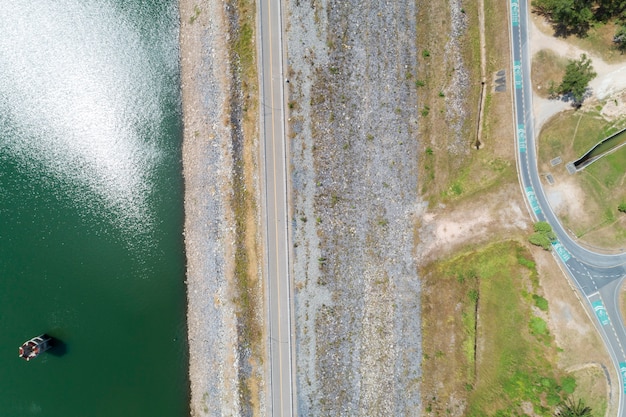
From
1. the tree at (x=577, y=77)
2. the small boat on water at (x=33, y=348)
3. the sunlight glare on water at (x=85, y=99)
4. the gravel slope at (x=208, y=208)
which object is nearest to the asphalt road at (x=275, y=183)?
the gravel slope at (x=208, y=208)

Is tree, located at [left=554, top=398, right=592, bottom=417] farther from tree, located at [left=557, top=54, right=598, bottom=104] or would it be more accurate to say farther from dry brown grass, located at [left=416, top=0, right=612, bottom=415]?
tree, located at [left=557, top=54, right=598, bottom=104]

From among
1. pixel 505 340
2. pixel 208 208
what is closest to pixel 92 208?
pixel 208 208

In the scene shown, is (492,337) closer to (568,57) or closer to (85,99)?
(568,57)

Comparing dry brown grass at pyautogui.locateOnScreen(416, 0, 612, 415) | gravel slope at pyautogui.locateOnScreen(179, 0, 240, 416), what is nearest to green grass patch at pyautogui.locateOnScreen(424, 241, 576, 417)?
dry brown grass at pyautogui.locateOnScreen(416, 0, 612, 415)

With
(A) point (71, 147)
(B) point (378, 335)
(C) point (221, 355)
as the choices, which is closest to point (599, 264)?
(B) point (378, 335)

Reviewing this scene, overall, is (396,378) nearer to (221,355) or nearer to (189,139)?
(221,355)

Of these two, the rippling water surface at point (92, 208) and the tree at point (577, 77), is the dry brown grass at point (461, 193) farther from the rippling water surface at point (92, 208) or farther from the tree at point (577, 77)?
the rippling water surface at point (92, 208)
